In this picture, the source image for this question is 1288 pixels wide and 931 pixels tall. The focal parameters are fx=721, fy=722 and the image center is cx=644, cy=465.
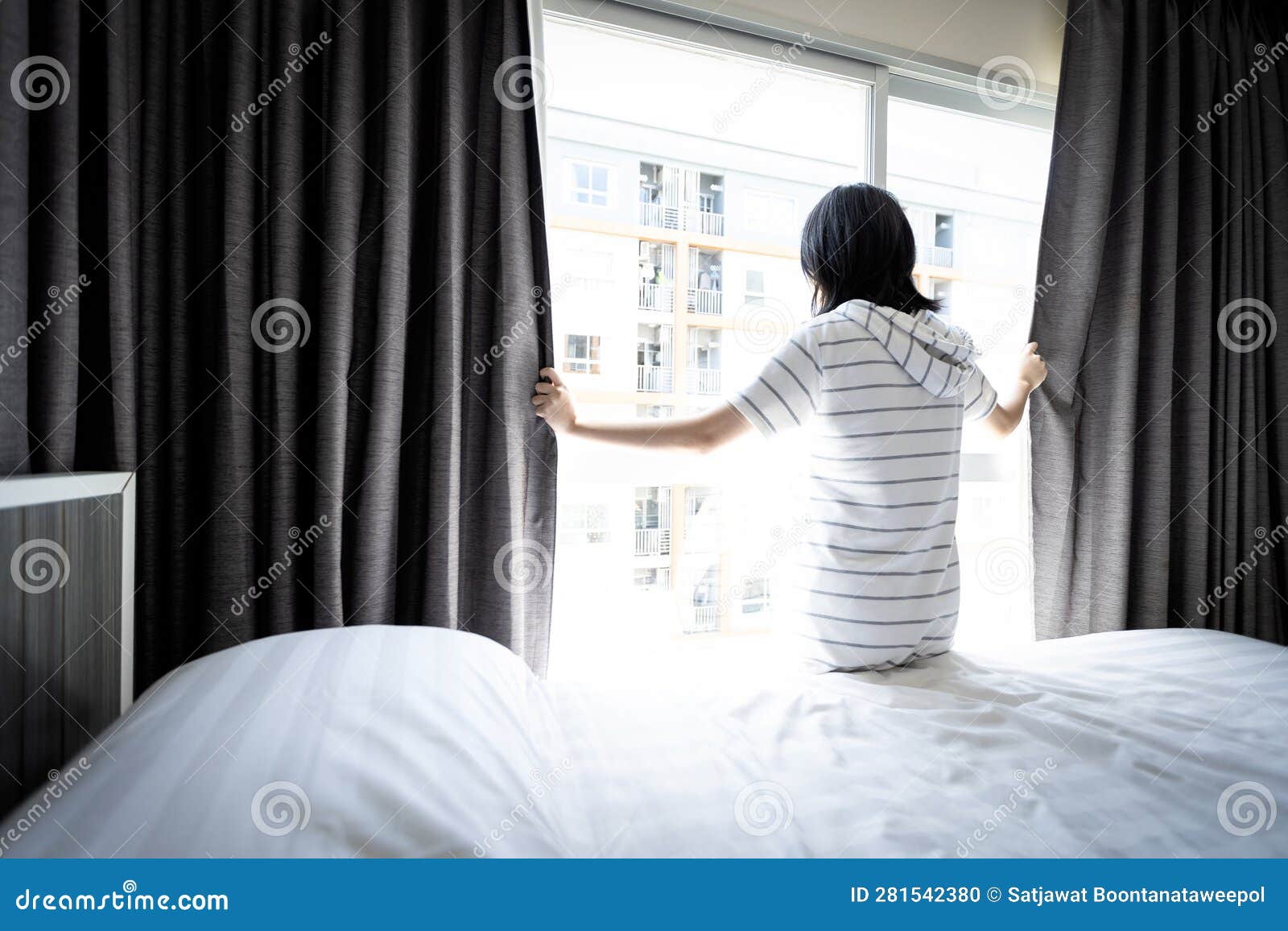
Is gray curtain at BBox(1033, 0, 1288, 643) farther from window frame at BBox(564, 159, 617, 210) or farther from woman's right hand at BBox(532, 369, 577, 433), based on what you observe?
woman's right hand at BBox(532, 369, 577, 433)

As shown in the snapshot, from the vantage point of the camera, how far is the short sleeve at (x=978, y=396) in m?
1.34

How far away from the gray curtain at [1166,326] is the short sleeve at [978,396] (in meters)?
0.63

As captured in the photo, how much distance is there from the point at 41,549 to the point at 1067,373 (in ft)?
6.91

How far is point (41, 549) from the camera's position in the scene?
76 centimetres

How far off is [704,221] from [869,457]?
0.87 meters

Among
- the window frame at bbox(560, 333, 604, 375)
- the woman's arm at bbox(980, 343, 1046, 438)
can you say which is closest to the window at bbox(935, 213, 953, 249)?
the woman's arm at bbox(980, 343, 1046, 438)

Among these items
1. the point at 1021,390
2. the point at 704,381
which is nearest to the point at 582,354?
the point at 704,381

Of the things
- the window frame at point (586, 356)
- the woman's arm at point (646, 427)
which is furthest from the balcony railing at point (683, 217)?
the woman's arm at point (646, 427)

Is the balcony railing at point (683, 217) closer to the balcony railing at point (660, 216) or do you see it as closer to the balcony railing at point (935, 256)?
the balcony railing at point (660, 216)

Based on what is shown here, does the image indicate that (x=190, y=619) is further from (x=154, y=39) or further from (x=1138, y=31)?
(x=1138, y=31)

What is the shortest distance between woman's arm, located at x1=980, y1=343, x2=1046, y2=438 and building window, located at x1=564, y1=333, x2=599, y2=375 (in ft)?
2.89

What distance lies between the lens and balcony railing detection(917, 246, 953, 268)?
201 cm

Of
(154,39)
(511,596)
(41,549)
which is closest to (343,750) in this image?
(41,549)

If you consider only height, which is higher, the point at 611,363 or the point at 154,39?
the point at 154,39
